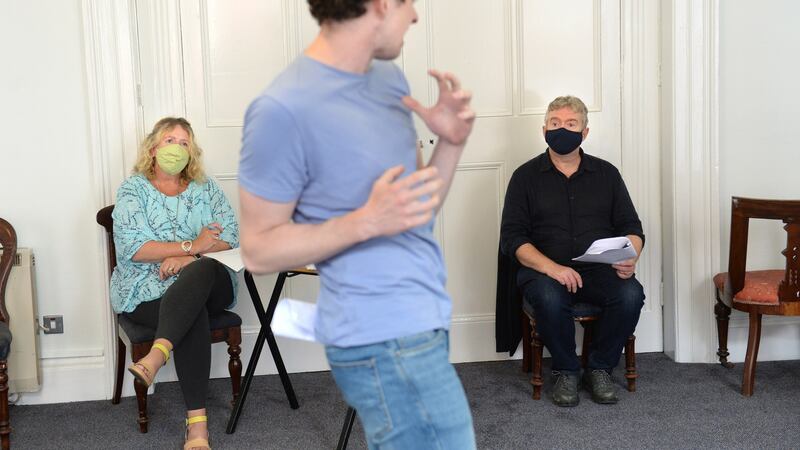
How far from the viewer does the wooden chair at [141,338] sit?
3193mm

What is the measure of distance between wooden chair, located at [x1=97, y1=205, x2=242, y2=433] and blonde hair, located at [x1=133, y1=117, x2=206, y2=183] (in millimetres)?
265

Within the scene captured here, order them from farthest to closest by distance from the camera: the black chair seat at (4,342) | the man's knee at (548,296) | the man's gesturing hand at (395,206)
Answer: the man's knee at (548,296) < the black chair seat at (4,342) < the man's gesturing hand at (395,206)

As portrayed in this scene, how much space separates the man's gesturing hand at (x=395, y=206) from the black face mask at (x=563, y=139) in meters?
2.29

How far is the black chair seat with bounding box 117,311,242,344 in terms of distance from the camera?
10.5 ft

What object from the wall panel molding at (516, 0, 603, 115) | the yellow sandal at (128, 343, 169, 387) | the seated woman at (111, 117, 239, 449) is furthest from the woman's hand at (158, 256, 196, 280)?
the wall panel molding at (516, 0, 603, 115)

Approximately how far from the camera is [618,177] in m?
3.63

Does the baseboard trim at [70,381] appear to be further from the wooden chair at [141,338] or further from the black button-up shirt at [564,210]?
the black button-up shirt at [564,210]

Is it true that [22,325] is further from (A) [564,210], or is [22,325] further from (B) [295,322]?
(B) [295,322]

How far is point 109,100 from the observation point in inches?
142

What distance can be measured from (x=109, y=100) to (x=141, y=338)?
3.39 feet

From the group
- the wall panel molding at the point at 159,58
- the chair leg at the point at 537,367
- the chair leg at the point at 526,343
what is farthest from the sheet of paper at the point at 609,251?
the wall panel molding at the point at 159,58

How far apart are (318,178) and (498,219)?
271 cm

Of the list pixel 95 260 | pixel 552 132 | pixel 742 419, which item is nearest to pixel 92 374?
pixel 95 260

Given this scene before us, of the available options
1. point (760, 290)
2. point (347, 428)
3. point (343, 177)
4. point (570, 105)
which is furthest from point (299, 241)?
point (760, 290)
